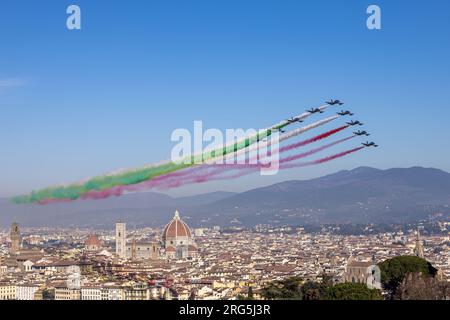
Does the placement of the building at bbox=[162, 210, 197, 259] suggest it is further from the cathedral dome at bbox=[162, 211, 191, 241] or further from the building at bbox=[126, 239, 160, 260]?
the building at bbox=[126, 239, 160, 260]

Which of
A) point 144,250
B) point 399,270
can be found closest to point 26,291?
point 399,270

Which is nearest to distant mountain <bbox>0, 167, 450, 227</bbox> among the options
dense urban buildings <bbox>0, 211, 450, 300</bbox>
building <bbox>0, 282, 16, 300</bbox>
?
dense urban buildings <bbox>0, 211, 450, 300</bbox>

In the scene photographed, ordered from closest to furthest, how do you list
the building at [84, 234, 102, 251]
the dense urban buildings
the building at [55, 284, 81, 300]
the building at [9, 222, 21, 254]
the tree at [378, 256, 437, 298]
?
1. the tree at [378, 256, 437, 298]
2. the dense urban buildings
3. the building at [55, 284, 81, 300]
4. the building at [9, 222, 21, 254]
5. the building at [84, 234, 102, 251]

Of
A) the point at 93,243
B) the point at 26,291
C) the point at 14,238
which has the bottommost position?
the point at 26,291

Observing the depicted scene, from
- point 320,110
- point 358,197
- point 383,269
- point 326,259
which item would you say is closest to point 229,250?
point 326,259

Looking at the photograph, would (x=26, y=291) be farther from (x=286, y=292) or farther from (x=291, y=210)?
(x=291, y=210)
